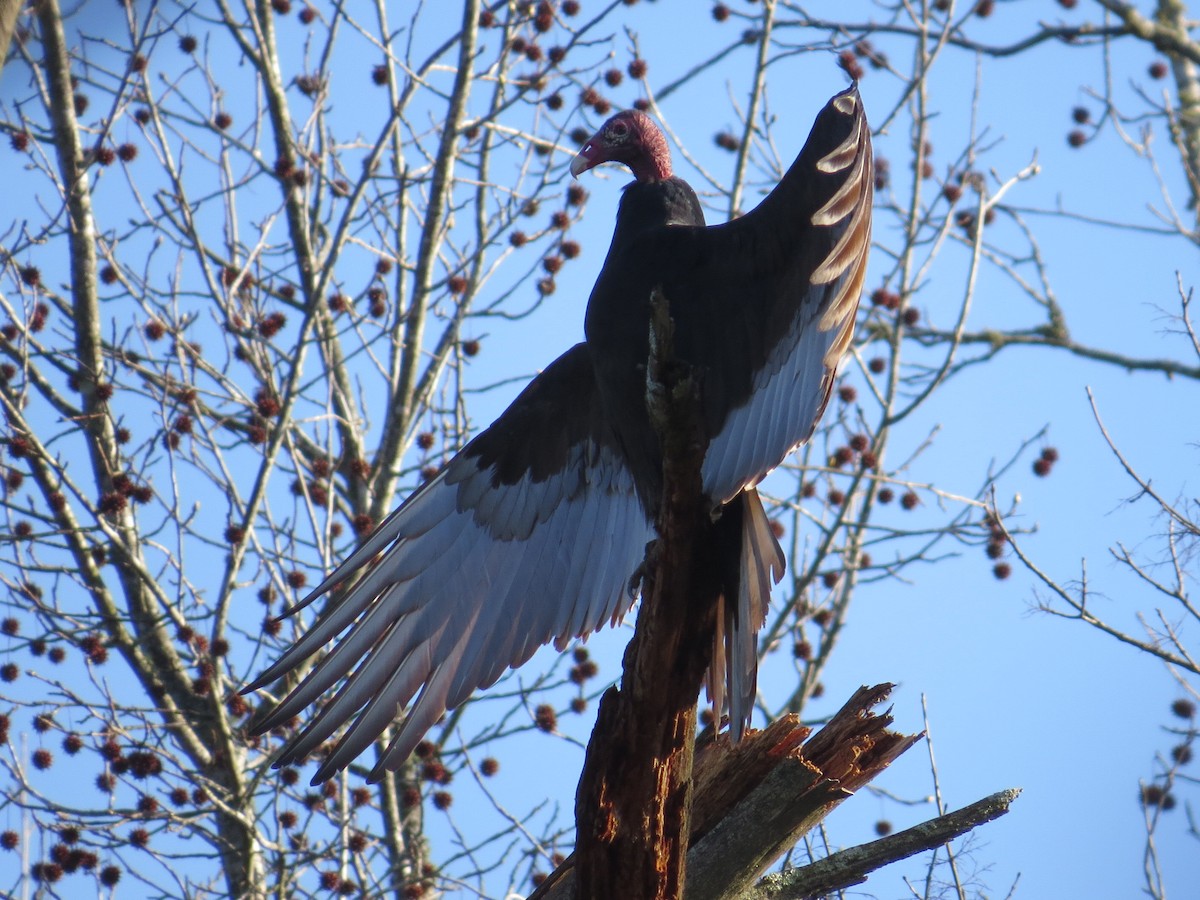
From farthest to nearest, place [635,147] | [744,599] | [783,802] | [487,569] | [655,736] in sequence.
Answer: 1. [487,569]
2. [635,147]
3. [744,599]
4. [783,802]
5. [655,736]

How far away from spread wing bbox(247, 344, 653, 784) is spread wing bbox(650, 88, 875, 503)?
0.72 meters

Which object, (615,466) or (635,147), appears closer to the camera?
(635,147)

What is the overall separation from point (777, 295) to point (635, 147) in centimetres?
84

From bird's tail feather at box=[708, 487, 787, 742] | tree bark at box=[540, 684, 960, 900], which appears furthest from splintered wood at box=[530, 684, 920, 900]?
bird's tail feather at box=[708, 487, 787, 742]

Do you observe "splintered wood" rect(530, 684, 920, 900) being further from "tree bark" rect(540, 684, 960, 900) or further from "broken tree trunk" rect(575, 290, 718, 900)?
"broken tree trunk" rect(575, 290, 718, 900)

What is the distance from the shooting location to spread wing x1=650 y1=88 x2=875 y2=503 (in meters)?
2.98

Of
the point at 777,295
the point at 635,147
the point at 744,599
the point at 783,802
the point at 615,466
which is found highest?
the point at 635,147

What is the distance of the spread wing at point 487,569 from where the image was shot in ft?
12.8

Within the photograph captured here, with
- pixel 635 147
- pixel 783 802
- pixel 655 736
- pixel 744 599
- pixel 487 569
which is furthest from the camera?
pixel 487 569

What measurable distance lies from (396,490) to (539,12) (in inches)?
73.8

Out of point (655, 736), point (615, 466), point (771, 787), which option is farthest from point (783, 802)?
point (615, 466)

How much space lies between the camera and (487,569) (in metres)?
4.14

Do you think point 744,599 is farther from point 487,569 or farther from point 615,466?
point 487,569

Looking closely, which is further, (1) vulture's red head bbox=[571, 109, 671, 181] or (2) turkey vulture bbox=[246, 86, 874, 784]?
(1) vulture's red head bbox=[571, 109, 671, 181]
